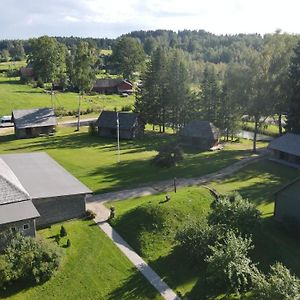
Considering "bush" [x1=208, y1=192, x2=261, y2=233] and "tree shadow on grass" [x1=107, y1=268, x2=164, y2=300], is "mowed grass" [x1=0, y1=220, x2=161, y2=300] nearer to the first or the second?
"tree shadow on grass" [x1=107, y1=268, x2=164, y2=300]

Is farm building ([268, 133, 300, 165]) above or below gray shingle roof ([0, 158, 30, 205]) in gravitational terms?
below

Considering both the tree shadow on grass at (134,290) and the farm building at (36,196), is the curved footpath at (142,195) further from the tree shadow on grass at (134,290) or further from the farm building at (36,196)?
the farm building at (36,196)

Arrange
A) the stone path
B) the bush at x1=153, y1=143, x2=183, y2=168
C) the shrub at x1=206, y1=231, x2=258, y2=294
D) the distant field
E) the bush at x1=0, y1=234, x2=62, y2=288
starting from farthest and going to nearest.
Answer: the distant field, the bush at x1=153, y1=143, x2=183, y2=168, the bush at x1=0, y1=234, x2=62, y2=288, the stone path, the shrub at x1=206, y1=231, x2=258, y2=294

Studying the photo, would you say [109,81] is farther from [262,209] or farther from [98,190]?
[262,209]

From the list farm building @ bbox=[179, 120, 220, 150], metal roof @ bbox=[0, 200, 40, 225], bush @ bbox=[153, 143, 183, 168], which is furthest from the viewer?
farm building @ bbox=[179, 120, 220, 150]

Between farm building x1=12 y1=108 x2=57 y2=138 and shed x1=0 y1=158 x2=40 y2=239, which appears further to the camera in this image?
farm building x1=12 y1=108 x2=57 y2=138

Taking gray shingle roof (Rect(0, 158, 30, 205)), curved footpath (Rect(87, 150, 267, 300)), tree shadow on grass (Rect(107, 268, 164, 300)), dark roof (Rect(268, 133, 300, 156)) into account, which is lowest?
tree shadow on grass (Rect(107, 268, 164, 300))

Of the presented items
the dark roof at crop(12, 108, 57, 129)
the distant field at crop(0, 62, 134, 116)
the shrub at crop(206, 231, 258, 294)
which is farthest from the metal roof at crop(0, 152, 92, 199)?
the distant field at crop(0, 62, 134, 116)
